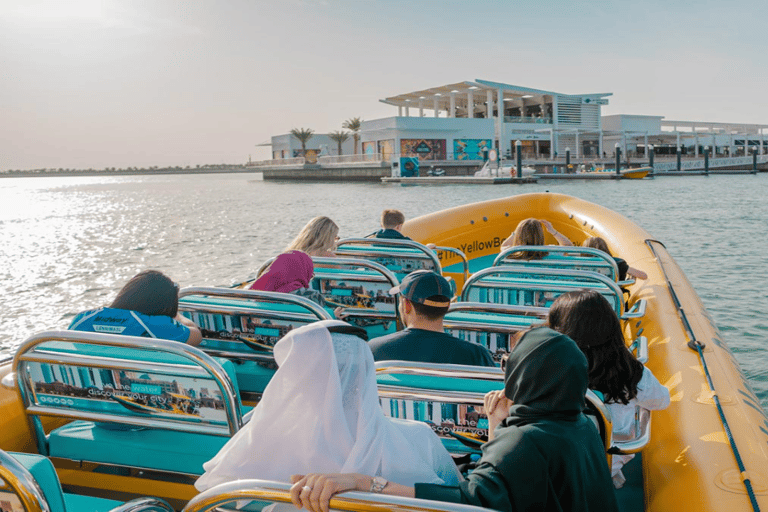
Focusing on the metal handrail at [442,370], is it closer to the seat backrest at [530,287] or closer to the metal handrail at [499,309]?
the metal handrail at [499,309]

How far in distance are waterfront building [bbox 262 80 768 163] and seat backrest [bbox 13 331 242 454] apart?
61526 millimetres

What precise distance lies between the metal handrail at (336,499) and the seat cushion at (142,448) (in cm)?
123

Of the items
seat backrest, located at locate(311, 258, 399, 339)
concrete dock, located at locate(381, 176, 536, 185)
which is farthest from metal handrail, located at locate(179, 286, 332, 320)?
concrete dock, located at locate(381, 176, 536, 185)

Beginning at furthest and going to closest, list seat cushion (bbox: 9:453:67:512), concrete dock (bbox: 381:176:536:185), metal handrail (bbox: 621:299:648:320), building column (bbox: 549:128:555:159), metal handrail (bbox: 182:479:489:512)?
1. building column (bbox: 549:128:555:159)
2. concrete dock (bbox: 381:176:536:185)
3. metal handrail (bbox: 621:299:648:320)
4. seat cushion (bbox: 9:453:67:512)
5. metal handrail (bbox: 182:479:489:512)

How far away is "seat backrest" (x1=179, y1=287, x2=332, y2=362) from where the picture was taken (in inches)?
142

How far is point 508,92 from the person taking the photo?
71.6m

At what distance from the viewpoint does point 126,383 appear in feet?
9.14

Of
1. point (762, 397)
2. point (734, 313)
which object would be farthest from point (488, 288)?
point (734, 313)

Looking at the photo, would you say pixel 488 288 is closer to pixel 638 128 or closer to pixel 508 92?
pixel 508 92

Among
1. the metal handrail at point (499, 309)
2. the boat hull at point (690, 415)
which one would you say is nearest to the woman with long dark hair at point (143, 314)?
the metal handrail at point (499, 309)

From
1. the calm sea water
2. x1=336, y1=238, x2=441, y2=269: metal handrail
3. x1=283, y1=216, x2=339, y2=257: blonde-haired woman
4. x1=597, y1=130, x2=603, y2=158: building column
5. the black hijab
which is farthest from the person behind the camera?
x1=597, y1=130, x2=603, y2=158: building column

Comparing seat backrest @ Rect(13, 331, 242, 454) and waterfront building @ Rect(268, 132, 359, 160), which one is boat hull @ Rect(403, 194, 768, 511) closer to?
seat backrest @ Rect(13, 331, 242, 454)

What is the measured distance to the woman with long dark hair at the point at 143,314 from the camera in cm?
304

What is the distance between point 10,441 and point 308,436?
2.27m
